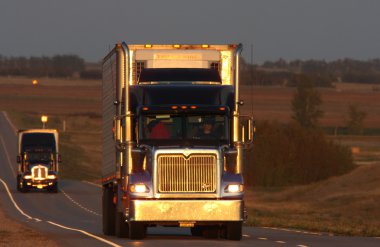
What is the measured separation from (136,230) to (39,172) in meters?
50.2

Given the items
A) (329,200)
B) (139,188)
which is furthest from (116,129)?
(329,200)

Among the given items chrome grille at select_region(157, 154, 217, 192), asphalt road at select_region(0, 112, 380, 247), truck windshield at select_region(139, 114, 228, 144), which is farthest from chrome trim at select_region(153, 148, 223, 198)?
asphalt road at select_region(0, 112, 380, 247)

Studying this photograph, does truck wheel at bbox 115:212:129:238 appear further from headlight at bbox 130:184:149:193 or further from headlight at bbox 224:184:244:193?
headlight at bbox 224:184:244:193

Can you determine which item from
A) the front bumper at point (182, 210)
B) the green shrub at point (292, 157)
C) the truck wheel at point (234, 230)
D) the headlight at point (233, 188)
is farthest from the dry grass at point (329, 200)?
the front bumper at point (182, 210)

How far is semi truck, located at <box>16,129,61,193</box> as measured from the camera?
7819cm

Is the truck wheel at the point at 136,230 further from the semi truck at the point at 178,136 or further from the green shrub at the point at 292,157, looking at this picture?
the green shrub at the point at 292,157

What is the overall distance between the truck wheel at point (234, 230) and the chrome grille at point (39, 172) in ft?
164

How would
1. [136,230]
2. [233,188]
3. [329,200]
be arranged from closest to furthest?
[233,188]
[136,230]
[329,200]

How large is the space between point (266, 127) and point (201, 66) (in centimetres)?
8442

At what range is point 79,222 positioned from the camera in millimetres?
50906

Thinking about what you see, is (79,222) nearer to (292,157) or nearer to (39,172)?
(39,172)

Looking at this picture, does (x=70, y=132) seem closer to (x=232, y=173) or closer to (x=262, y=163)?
(x=262, y=163)

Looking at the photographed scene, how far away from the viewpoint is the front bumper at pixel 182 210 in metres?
28.4

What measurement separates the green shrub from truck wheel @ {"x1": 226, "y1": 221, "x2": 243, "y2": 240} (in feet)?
250
